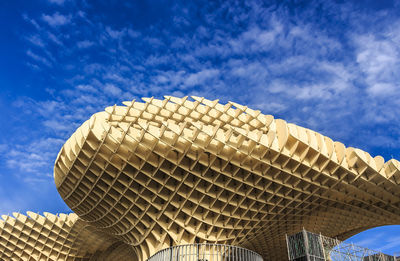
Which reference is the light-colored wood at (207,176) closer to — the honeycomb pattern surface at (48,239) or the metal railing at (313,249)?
the metal railing at (313,249)

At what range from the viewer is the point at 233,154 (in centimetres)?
2473

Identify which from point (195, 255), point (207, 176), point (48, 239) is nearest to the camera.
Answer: point (195, 255)

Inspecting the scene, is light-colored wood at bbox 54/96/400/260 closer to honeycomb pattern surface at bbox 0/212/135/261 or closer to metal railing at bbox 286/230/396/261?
metal railing at bbox 286/230/396/261

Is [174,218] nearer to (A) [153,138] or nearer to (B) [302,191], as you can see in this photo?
(A) [153,138]

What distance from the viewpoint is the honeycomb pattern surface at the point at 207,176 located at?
80.2ft

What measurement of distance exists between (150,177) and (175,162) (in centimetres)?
254

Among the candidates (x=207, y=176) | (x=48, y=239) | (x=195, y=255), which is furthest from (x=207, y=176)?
(x=48, y=239)

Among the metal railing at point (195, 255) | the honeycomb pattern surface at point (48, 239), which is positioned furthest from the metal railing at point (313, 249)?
the honeycomb pattern surface at point (48, 239)

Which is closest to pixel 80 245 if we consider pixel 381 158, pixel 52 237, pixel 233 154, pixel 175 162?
pixel 52 237

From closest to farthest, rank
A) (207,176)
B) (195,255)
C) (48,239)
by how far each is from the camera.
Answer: (195,255), (207,176), (48,239)

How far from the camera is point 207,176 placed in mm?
26266

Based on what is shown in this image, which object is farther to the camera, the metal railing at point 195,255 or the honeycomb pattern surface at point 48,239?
the honeycomb pattern surface at point 48,239

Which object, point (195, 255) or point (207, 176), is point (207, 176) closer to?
point (207, 176)

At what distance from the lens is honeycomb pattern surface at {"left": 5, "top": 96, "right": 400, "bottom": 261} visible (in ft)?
80.2
